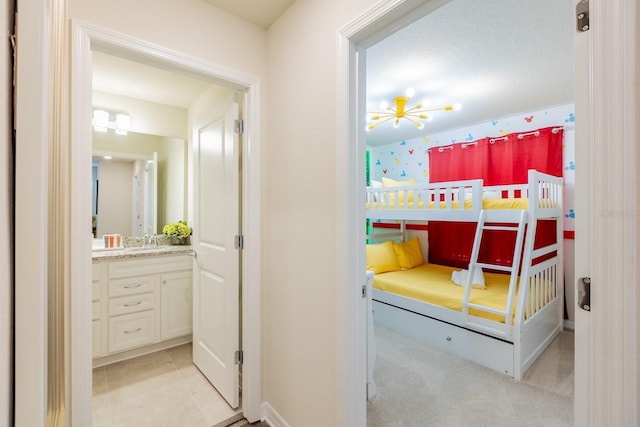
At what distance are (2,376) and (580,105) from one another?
1170 millimetres

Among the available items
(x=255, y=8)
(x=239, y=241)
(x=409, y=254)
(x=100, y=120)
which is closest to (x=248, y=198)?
(x=239, y=241)

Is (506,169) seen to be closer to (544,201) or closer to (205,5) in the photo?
(544,201)

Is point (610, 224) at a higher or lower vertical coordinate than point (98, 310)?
higher

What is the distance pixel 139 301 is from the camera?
2.54 metres

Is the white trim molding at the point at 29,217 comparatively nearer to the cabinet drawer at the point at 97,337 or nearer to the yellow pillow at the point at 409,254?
the cabinet drawer at the point at 97,337

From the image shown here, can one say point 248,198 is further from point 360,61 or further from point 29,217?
point 29,217

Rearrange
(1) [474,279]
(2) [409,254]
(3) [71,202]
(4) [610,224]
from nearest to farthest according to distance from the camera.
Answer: (4) [610,224] < (3) [71,202] < (1) [474,279] < (2) [409,254]

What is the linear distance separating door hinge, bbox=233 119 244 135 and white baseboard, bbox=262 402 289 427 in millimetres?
1716

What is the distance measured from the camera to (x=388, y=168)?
16.9 ft

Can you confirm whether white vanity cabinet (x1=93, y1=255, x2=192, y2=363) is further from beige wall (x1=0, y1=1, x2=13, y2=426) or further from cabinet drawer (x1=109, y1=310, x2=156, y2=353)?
beige wall (x1=0, y1=1, x2=13, y2=426)

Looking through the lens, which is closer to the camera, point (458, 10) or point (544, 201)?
point (458, 10)

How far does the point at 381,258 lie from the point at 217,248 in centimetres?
231

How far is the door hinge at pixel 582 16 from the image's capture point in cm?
72

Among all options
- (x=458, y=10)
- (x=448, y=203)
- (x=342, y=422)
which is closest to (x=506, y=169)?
(x=448, y=203)
